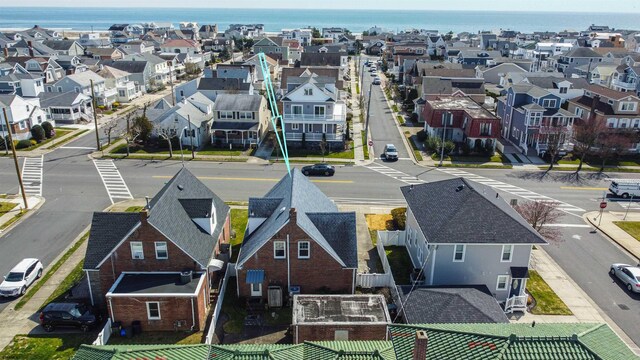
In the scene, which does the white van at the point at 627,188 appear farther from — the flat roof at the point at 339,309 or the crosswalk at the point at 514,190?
the flat roof at the point at 339,309

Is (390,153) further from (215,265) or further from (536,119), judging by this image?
(215,265)

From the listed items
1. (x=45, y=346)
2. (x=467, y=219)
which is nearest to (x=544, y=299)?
(x=467, y=219)

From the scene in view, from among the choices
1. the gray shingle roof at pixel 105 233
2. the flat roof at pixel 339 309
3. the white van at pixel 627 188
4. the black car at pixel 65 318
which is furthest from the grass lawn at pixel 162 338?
the white van at pixel 627 188

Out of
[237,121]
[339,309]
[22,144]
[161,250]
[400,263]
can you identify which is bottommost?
[400,263]

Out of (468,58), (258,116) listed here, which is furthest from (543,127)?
(468,58)

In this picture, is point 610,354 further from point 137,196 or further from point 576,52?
point 576,52
